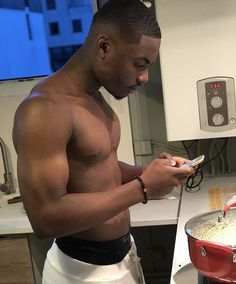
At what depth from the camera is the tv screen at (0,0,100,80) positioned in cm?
237

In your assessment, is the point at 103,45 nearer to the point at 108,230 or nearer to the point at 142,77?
the point at 142,77

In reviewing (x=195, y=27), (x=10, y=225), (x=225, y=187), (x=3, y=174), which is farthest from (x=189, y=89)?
(x=3, y=174)

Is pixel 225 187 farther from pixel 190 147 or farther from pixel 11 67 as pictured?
pixel 11 67

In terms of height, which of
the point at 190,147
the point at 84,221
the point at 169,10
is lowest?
the point at 190,147

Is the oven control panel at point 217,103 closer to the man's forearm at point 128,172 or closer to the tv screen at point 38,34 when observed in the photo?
the man's forearm at point 128,172

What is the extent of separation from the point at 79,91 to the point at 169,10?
0.82m

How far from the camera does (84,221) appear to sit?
43.1 inches

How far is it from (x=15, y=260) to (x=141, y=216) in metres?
0.62

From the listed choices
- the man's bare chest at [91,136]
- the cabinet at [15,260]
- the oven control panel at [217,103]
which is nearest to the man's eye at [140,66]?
the man's bare chest at [91,136]

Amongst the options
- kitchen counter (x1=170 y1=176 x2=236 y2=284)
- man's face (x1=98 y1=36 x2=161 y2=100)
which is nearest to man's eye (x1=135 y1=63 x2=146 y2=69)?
man's face (x1=98 y1=36 x2=161 y2=100)

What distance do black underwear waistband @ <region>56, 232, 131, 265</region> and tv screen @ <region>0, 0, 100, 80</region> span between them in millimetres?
1334

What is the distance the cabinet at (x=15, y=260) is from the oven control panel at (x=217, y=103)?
971mm

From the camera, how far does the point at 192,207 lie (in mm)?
1904

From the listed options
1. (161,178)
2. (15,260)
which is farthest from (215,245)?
(15,260)
